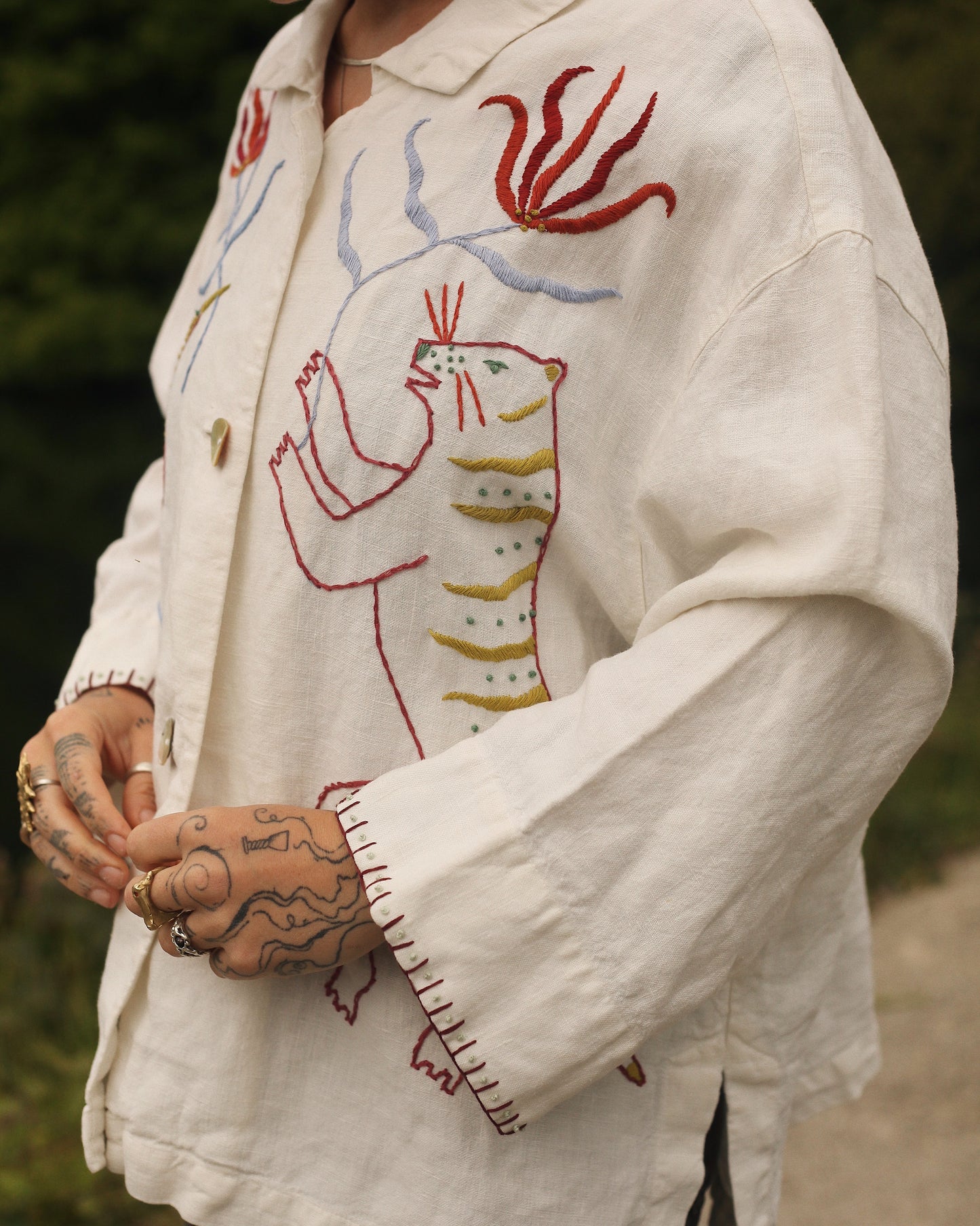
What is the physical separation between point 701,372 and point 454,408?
0.16 metres

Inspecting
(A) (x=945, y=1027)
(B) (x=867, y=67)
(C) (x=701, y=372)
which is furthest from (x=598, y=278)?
(B) (x=867, y=67)

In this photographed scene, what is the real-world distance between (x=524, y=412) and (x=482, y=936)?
333 millimetres

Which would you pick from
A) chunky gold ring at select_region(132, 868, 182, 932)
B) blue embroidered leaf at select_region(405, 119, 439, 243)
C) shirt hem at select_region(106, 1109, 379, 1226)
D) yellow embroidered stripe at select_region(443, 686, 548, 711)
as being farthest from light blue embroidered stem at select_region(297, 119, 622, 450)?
shirt hem at select_region(106, 1109, 379, 1226)

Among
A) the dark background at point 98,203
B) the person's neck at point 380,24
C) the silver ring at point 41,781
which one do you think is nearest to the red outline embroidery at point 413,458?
the person's neck at point 380,24

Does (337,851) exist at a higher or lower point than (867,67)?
higher

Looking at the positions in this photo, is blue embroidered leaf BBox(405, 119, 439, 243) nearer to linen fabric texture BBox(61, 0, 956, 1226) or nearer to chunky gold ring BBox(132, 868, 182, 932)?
linen fabric texture BBox(61, 0, 956, 1226)

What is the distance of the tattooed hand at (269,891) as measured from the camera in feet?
2.43

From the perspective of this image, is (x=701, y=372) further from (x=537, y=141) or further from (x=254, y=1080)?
(x=254, y=1080)

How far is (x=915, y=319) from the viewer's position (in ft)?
2.40

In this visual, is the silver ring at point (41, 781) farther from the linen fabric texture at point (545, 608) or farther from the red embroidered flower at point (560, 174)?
the red embroidered flower at point (560, 174)

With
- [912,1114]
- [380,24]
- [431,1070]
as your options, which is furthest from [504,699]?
[912,1114]

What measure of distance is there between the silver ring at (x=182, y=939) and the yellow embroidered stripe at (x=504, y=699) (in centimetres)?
23

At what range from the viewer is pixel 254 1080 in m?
0.86

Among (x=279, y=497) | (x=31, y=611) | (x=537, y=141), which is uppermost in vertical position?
(x=537, y=141)
